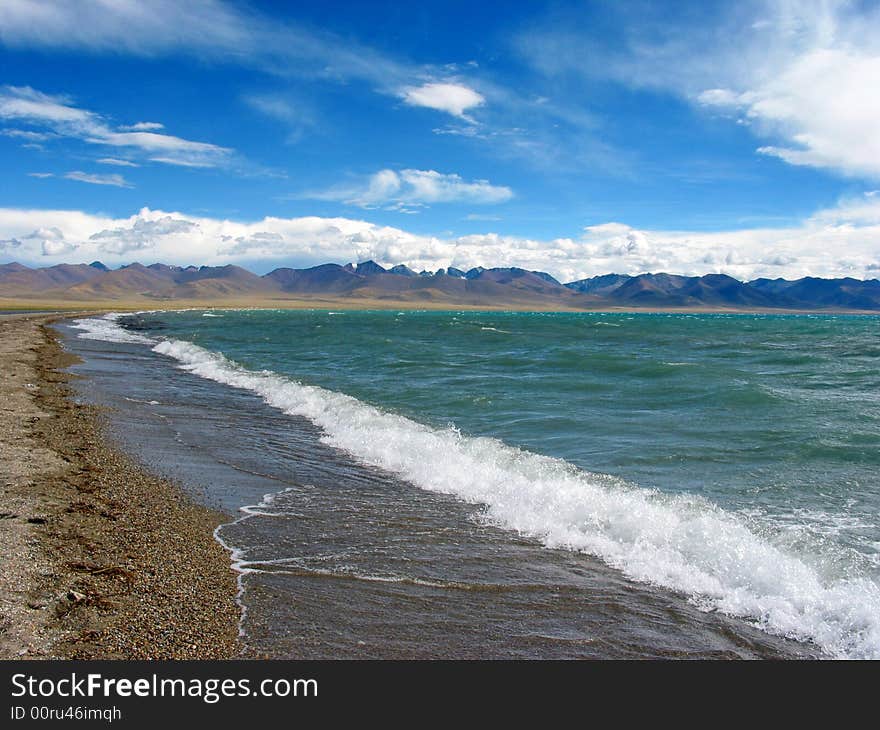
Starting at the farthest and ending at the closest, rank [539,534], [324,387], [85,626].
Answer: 1. [324,387]
2. [539,534]
3. [85,626]

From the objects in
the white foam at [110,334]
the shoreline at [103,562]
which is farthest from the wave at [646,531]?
the white foam at [110,334]

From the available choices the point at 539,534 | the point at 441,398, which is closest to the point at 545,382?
the point at 441,398

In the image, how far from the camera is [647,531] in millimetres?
8445

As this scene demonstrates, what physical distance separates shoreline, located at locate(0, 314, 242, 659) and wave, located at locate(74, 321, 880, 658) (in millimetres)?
4182

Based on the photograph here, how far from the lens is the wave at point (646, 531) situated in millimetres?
6402

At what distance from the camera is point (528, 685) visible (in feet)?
16.1

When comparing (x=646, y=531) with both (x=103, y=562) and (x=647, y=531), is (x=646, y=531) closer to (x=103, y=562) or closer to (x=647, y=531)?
(x=647, y=531)

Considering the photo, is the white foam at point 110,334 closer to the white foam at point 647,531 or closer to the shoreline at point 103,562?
the shoreline at point 103,562

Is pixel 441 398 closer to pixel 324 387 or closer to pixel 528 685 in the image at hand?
pixel 324 387

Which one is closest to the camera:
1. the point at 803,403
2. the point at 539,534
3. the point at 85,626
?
the point at 85,626

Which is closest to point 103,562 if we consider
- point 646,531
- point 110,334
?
point 646,531

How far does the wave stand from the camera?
21.0 ft

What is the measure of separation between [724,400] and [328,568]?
17255 mm

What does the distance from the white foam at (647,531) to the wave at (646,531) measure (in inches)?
0.6
